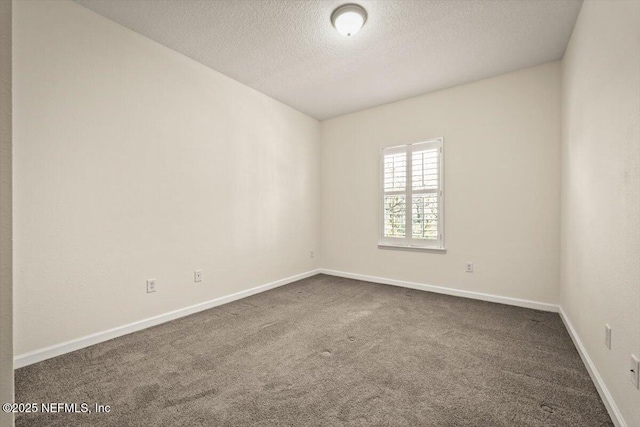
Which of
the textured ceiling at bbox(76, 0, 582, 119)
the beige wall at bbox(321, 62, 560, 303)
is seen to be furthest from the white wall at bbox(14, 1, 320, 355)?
the beige wall at bbox(321, 62, 560, 303)

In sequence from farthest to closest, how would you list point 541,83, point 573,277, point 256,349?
point 541,83
point 573,277
point 256,349

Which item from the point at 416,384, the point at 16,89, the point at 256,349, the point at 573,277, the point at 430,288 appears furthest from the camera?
the point at 430,288

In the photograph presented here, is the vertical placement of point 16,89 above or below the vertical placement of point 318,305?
above

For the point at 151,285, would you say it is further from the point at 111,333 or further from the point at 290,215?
the point at 290,215

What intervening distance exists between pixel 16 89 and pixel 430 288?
4.49 metres

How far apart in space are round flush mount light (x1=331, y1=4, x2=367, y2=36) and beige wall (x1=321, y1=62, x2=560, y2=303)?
195 centimetres

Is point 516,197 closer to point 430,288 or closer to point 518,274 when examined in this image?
point 518,274

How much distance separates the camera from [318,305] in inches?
133

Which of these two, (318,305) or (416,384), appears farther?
(318,305)

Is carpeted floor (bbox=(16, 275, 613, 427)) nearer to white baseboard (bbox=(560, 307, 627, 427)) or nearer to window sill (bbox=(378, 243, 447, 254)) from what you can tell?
white baseboard (bbox=(560, 307, 627, 427))

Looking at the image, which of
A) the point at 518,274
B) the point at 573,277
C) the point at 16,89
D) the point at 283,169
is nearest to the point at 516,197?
the point at 518,274

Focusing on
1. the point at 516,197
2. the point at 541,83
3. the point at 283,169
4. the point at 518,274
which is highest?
the point at 541,83

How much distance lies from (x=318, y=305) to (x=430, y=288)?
1627 mm
